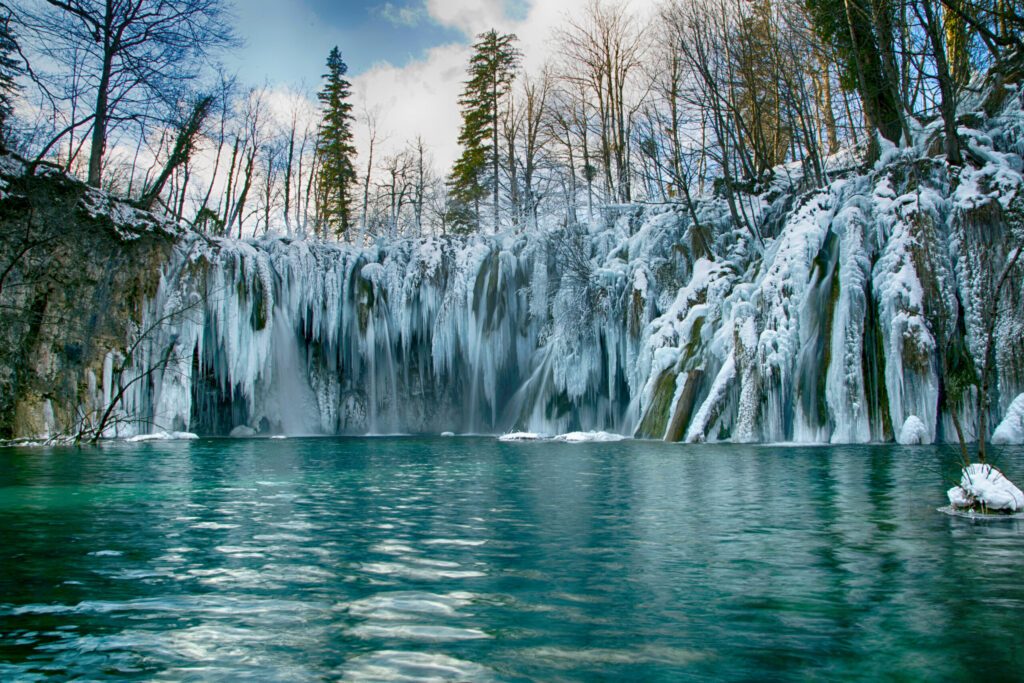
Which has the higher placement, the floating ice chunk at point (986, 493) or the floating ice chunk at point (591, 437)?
the floating ice chunk at point (591, 437)

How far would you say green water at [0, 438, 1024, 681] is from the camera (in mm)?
2414

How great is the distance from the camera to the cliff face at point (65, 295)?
55.0 feet

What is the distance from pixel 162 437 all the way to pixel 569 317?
1034cm

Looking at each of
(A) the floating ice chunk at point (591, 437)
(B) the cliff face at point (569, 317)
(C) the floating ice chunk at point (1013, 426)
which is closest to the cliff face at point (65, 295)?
(B) the cliff face at point (569, 317)

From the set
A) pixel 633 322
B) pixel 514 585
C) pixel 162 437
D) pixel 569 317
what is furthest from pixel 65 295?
pixel 514 585

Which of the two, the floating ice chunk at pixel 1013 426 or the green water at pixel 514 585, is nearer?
the green water at pixel 514 585

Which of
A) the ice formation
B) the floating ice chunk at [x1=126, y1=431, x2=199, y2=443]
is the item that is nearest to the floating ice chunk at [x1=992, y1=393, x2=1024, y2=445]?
the ice formation

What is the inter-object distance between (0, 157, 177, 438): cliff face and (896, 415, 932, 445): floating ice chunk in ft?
52.1

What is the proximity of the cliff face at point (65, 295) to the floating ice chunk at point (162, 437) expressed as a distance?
127 cm

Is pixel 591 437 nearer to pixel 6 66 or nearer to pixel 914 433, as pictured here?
pixel 914 433

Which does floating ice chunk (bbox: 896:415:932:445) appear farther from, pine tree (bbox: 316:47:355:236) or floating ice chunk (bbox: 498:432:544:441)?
pine tree (bbox: 316:47:355:236)

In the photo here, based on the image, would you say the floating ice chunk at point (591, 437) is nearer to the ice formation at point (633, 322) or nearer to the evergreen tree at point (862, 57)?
the ice formation at point (633, 322)

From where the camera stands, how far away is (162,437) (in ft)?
60.1

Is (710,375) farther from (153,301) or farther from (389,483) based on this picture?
(153,301)
